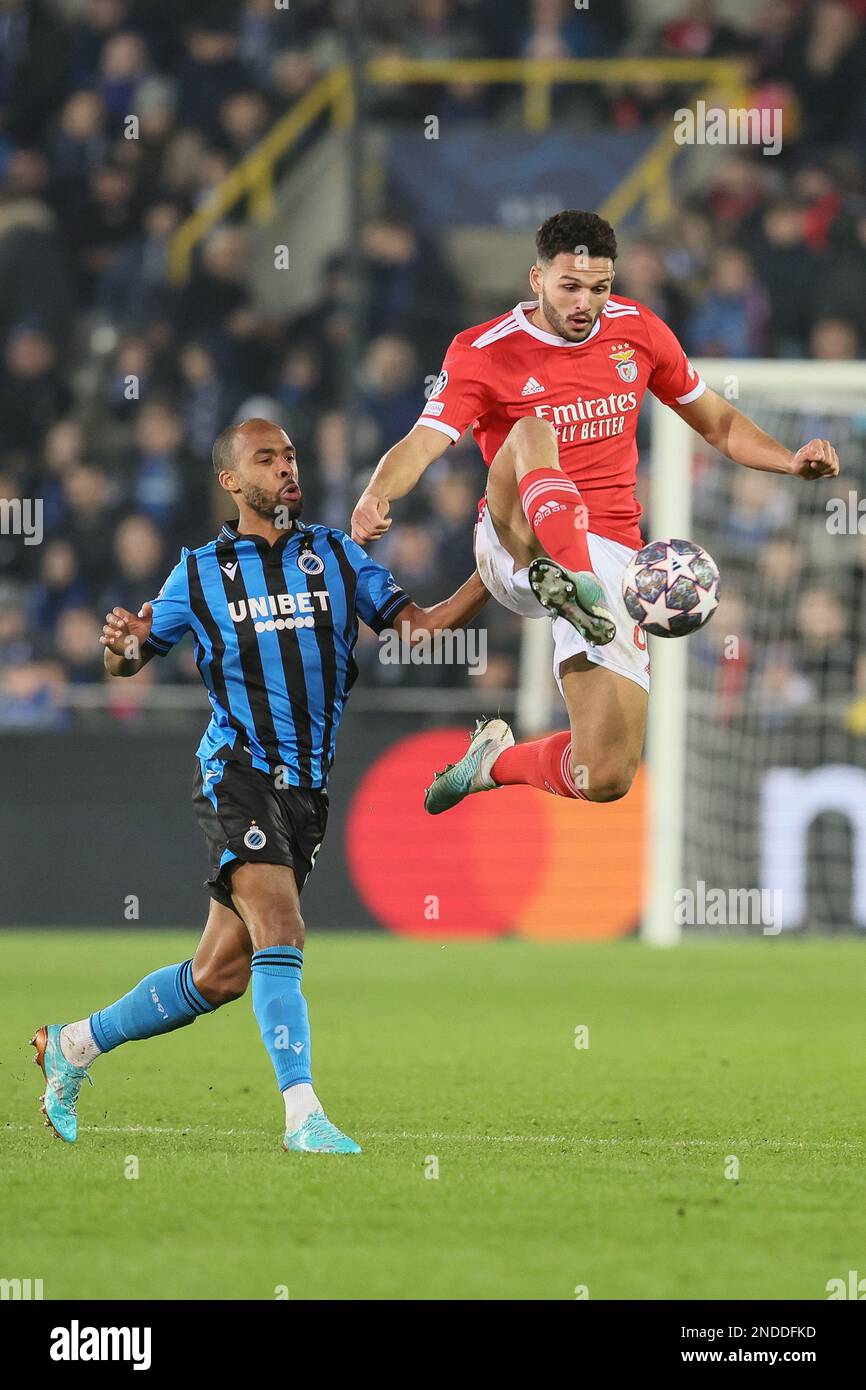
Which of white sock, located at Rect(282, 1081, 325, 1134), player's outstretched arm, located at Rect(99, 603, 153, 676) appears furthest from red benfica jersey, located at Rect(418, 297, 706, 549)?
white sock, located at Rect(282, 1081, 325, 1134)

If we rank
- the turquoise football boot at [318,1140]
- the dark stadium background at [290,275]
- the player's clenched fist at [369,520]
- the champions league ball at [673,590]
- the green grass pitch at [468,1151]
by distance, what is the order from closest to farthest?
the green grass pitch at [468,1151], the turquoise football boot at [318,1140], the player's clenched fist at [369,520], the champions league ball at [673,590], the dark stadium background at [290,275]

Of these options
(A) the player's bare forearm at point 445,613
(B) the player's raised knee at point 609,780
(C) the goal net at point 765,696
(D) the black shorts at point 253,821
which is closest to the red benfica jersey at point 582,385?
(A) the player's bare forearm at point 445,613

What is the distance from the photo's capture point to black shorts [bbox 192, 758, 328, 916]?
18.7ft

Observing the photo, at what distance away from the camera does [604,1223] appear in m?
4.67

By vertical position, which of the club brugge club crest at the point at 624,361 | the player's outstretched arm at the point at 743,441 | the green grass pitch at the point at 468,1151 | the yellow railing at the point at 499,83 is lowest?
the green grass pitch at the point at 468,1151

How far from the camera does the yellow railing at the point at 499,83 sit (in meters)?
16.7

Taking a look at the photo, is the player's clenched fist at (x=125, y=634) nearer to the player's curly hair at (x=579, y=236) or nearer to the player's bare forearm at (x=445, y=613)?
the player's bare forearm at (x=445, y=613)

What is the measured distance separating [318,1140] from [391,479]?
1.76 metres

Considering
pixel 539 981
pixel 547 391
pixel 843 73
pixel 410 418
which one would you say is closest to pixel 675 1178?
pixel 547 391

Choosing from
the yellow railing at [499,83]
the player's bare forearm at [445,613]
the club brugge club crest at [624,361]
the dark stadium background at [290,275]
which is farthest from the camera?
the yellow railing at [499,83]

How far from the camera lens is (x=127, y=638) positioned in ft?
19.4

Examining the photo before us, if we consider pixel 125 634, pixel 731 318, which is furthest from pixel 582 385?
pixel 731 318

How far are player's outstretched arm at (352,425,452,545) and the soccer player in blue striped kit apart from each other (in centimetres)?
23

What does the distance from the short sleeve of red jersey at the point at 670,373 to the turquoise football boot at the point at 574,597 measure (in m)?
0.92
